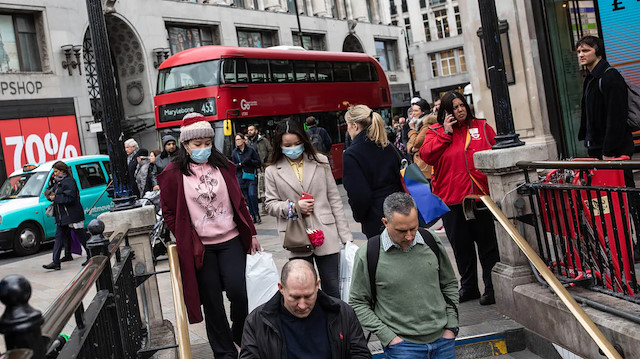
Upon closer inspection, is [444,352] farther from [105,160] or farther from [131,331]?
[105,160]

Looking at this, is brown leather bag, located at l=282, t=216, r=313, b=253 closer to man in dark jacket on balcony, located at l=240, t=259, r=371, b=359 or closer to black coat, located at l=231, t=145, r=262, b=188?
man in dark jacket on balcony, located at l=240, t=259, r=371, b=359

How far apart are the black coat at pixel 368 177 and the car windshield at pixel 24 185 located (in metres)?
10.5

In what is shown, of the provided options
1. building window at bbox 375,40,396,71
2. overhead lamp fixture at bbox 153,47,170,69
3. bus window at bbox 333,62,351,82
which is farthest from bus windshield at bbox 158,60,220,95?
building window at bbox 375,40,396,71

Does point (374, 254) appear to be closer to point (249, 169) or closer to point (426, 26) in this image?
point (249, 169)

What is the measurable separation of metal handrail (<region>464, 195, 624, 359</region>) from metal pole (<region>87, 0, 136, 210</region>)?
2884mm

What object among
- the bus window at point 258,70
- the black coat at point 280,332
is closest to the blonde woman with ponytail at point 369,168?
the black coat at point 280,332

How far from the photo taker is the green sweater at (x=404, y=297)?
12.0ft

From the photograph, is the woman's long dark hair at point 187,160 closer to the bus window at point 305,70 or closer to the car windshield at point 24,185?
the car windshield at point 24,185

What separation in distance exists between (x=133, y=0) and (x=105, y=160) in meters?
15.4

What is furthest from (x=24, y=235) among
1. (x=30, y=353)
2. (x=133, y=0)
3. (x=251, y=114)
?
(x=133, y=0)

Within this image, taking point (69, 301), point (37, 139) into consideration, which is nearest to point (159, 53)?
point (37, 139)

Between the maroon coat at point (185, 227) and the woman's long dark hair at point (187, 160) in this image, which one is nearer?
the maroon coat at point (185, 227)

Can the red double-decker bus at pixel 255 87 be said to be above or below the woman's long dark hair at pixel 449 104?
above

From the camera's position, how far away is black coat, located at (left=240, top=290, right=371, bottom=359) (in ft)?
10.5
